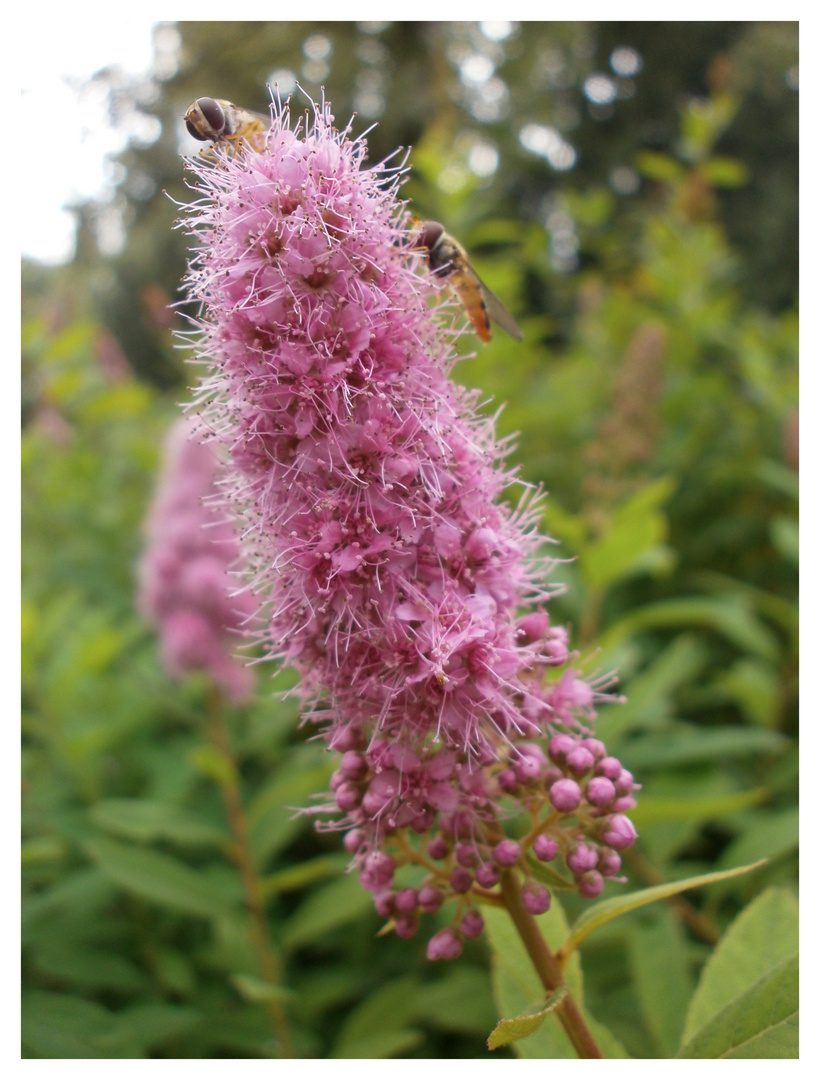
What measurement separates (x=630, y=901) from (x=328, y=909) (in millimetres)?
1632

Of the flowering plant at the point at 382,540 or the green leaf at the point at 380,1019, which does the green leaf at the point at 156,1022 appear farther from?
the flowering plant at the point at 382,540

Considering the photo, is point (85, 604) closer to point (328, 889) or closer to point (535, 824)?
point (328, 889)

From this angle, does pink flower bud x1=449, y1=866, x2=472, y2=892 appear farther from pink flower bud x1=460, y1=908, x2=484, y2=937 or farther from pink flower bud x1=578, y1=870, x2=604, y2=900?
pink flower bud x1=578, y1=870, x2=604, y2=900

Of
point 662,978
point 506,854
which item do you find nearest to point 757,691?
point 662,978

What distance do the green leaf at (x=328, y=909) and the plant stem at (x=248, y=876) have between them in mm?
88

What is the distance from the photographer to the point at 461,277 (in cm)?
167

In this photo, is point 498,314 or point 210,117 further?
point 498,314

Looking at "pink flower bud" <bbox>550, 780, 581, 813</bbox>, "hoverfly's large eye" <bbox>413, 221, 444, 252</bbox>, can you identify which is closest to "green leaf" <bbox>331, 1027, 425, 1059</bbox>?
"pink flower bud" <bbox>550, 780, 581, 813</bbox>

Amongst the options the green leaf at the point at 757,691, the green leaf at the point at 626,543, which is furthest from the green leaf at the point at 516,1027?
the green leaf at the point at 757,691

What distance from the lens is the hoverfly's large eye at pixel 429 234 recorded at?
1.55 meters

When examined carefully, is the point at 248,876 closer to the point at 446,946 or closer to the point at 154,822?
the point at 154,822

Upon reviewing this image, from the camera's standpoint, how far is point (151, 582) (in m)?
3.81
